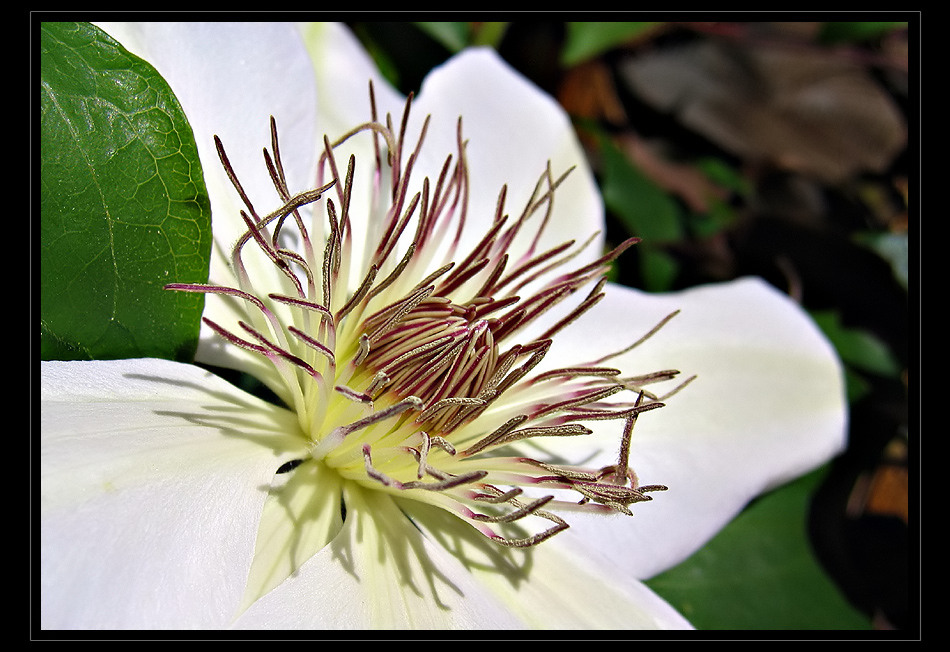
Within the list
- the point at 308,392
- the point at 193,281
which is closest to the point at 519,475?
the point at 308,392

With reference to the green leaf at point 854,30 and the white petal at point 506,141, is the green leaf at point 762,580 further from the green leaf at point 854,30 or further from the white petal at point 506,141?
the green leaf at point 854,30

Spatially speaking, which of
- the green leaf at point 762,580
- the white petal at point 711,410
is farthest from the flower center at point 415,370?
the green leaf at point 762,580

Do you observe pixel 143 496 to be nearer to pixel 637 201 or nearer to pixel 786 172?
pixel 637 201

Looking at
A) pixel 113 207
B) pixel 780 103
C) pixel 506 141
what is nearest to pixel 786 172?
pixel 780 103

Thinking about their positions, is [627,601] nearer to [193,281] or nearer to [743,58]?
[193,281]

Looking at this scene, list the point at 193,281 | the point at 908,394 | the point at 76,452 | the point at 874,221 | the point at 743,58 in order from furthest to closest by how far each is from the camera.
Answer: the point at 743,58, the point at 874,221, the point at 908,394, the point at 193,281, the point at 76,452

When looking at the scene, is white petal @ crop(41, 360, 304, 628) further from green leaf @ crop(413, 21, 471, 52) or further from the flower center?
green leaf @ crop(413, 21, 471, 52)

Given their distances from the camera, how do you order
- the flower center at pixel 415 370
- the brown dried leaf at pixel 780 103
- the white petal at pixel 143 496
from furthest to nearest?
the brown dried leaf at pixel 780 103
the flower center at pixel 415 370
the white petal at pixel 143 496
